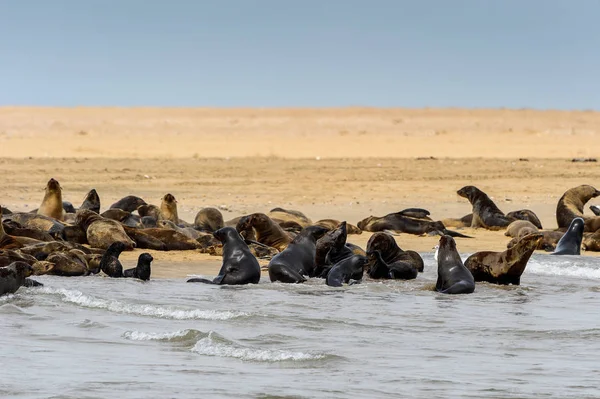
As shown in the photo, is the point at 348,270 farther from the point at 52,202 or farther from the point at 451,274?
the point at 52,202

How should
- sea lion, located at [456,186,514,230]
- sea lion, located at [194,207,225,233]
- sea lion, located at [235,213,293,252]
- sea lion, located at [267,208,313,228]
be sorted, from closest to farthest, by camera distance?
1. sea lion, located at [235,213,293,252]
2. sea lion, located at [194,207,225,233]
3. sea lion, located at [267,208,313,228]
4. sea lion, located at [456,186,514,230]

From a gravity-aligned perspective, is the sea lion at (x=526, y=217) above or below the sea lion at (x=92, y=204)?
below

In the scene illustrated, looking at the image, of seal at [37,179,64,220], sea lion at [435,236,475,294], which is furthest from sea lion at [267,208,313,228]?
sea lion at [435,236,475,294]

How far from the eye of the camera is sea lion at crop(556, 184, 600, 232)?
14.9 m

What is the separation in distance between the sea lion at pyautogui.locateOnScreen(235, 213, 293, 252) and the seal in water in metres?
3.96

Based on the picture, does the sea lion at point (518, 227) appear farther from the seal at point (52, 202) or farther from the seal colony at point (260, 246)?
the seal at point (52, 202)

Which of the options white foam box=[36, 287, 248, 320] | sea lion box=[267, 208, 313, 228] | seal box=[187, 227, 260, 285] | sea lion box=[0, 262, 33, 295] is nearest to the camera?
white foam box=[36, 287, 248, 320]

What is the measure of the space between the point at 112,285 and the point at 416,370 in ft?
14.3

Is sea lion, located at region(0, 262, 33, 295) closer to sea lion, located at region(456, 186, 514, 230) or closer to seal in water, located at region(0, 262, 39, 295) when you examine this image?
seal in water, located at region(0, 262, 39, 295)

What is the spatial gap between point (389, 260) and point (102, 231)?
11.0 ft

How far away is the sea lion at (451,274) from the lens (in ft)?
32.2

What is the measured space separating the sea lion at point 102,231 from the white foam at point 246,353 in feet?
16.7

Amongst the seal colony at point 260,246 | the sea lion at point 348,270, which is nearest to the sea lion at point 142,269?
the seal colony at point 260,246

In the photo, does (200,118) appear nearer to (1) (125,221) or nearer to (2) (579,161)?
(2) (579,161)
